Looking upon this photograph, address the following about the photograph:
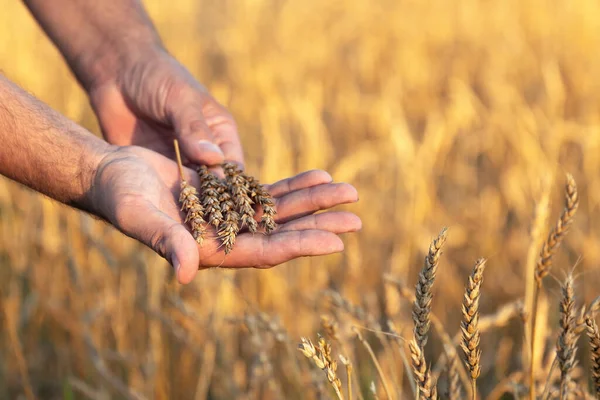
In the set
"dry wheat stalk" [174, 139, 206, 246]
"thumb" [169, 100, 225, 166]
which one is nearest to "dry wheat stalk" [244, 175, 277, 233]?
"dry wheat stalk" [174, 139, 206, 246]

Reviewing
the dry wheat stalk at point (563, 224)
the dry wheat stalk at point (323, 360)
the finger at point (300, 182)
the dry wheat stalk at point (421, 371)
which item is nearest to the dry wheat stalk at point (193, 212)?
the finger at point (300, 182)

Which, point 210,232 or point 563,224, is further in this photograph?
point 210,232

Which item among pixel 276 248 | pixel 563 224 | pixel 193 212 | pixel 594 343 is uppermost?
pixel 193 212

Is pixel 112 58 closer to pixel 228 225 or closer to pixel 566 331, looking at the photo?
pixel 228 225

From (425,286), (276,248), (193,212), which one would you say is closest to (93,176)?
(193,212)

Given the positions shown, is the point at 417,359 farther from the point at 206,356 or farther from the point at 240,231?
the point at 206,356

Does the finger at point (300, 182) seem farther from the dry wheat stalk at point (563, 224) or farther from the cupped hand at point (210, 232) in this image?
the dry wheat stalk at point (563, 224)

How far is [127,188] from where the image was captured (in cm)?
152

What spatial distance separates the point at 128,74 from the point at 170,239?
1.08 meters

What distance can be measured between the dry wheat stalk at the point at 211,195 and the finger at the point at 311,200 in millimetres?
123

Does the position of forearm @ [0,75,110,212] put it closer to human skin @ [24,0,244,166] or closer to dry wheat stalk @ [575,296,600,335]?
human skin @ [24,0,244,166]

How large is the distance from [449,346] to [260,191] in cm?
56

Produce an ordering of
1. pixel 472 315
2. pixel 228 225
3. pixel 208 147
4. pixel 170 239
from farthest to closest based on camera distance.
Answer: pixel 208 147 < pixel 228 225 < pixel 170 239 < pixel 472 315

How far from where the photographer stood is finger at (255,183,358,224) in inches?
63.2
